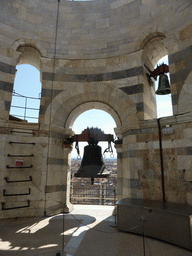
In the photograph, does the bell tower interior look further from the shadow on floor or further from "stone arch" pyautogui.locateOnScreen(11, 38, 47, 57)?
the shadow on floor

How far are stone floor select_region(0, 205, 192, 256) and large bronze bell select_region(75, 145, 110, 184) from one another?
4.88 feet

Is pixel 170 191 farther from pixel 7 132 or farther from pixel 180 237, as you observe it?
pixel 7 132

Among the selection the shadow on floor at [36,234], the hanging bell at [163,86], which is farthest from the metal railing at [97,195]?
the hanging bell at [163,86]

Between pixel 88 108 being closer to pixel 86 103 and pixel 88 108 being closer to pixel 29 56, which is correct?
pixel 86 103

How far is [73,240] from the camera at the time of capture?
13.8ft

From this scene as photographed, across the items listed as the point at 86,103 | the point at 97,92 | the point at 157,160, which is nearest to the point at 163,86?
the point at 97,92

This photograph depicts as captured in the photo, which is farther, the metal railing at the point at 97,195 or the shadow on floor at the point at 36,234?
the metal railing at the point at 97,195

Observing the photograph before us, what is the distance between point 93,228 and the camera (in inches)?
198

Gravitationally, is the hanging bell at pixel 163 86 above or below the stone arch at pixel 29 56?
below

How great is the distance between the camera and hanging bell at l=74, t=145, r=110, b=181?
4912 mm

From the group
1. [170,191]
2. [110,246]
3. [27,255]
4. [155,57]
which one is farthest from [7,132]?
[155,57]

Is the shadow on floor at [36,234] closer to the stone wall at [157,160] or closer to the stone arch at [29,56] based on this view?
the stone wall at [157,160]

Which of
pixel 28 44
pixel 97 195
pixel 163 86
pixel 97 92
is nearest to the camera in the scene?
pixel 163 86

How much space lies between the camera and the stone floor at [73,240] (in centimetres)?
365
